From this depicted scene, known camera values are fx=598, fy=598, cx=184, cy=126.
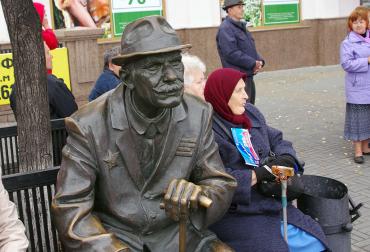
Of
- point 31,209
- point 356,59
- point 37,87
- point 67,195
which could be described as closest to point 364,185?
point 356,59

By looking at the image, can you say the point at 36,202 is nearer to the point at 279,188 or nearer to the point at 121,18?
the point at 279,188

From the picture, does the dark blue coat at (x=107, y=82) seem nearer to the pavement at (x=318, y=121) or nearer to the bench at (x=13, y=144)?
the bench at (x=13, y=144)

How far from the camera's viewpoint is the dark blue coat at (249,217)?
317 centimetres

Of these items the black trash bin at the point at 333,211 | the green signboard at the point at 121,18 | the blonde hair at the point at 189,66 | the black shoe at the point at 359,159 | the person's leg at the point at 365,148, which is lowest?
the black shoe at the point at 359,159

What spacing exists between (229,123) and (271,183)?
429 mm

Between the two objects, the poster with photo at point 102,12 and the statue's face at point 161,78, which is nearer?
the statue's face at point 161,78

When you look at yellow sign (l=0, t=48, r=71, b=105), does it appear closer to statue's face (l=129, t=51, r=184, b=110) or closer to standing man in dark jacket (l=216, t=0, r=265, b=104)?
standing man in dark jacket (l=216, t=0, r=265, b=104)

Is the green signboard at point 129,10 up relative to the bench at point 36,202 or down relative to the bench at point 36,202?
up

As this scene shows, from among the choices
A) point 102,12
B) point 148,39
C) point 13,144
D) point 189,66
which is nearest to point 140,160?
point 148,39

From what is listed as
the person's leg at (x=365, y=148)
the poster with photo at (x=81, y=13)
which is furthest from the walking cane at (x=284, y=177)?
the poster with photo at (x=81, y=13)

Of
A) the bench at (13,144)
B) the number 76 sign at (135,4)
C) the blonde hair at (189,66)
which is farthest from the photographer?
the number 76 sign at (135,4)

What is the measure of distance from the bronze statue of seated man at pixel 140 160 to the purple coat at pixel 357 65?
4.33 metres

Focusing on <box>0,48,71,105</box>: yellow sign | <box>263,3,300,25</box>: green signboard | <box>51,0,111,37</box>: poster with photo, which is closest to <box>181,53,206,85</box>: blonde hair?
<box>0,48,71,105</box>: yellow sign

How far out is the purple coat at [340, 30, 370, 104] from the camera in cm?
659
